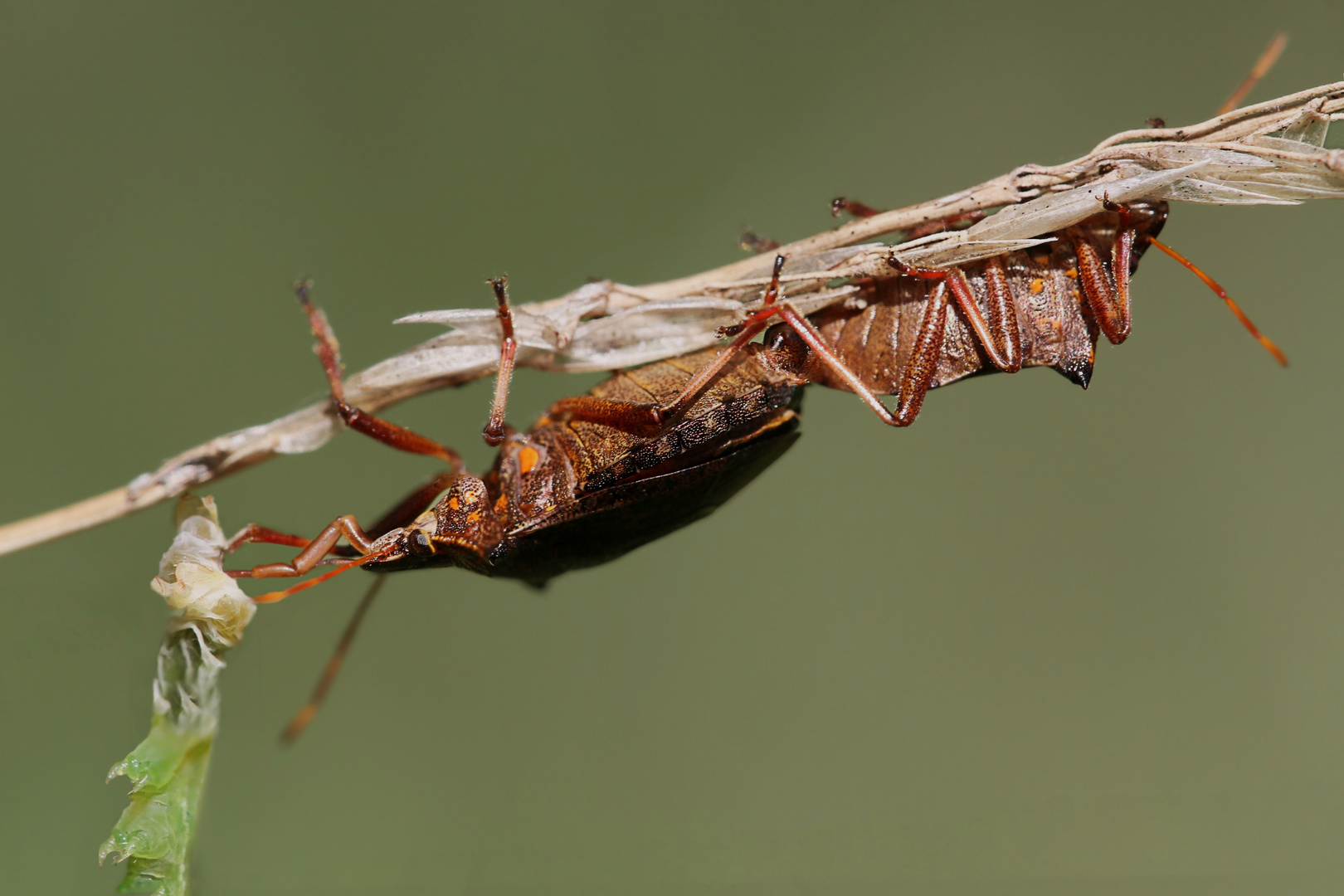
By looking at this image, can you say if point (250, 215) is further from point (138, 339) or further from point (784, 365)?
point (784, 365)

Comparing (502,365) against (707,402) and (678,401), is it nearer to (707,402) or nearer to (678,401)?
(678,401)

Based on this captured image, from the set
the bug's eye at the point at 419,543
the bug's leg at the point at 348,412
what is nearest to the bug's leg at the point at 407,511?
the bug's leg at the point at 348,412

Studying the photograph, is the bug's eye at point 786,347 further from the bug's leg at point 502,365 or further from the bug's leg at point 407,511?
the bug's leg at point 407,511

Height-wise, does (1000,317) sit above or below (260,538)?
above

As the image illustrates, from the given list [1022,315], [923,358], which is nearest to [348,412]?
[923,358]

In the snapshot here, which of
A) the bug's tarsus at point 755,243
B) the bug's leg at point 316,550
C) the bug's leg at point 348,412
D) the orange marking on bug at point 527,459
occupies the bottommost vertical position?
the bug's leg at point 316,550

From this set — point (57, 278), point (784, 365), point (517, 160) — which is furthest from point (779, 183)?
point (57, 278)
